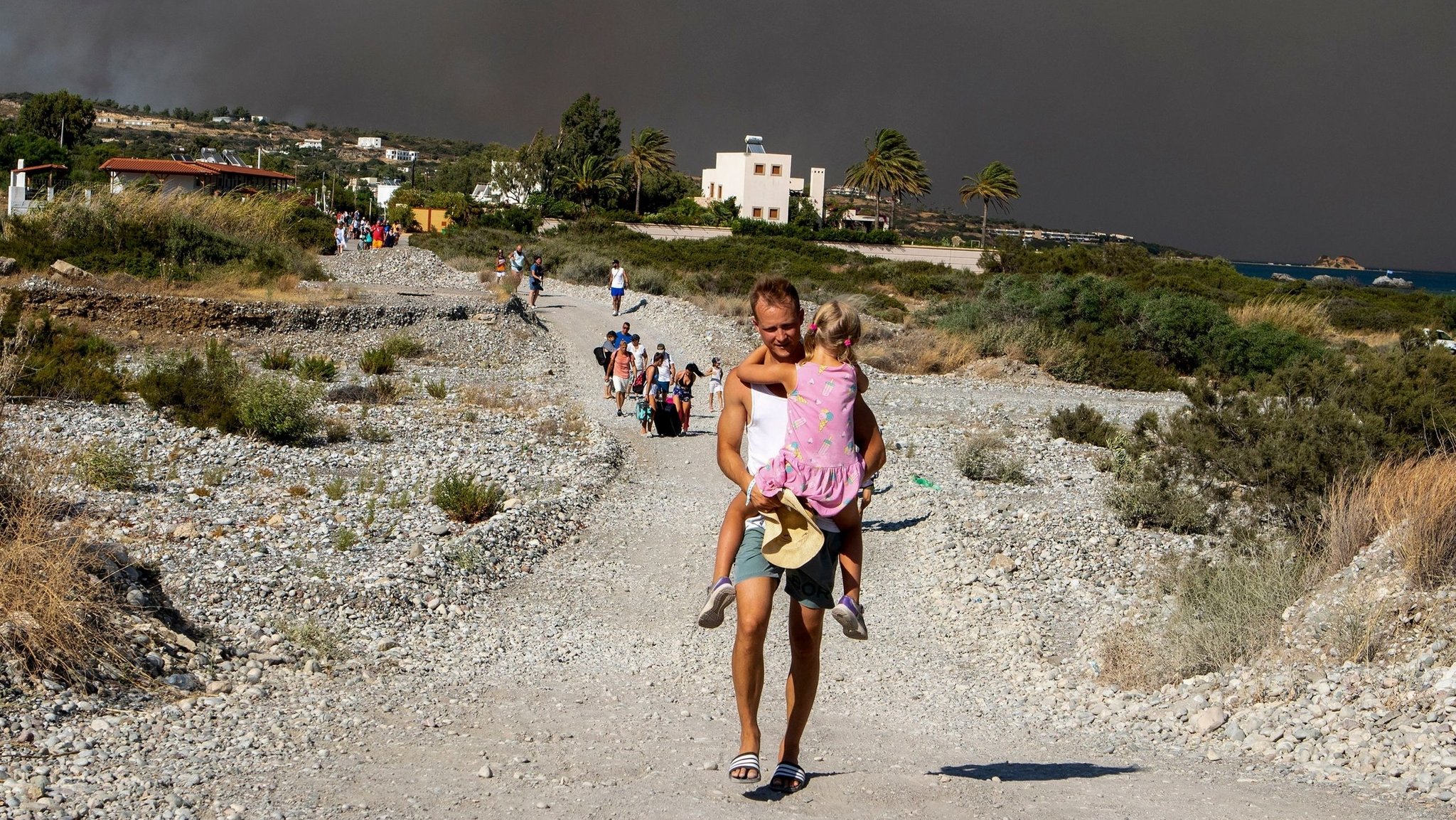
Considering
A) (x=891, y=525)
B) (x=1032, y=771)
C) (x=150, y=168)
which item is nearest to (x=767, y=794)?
(x=1032, y=771)

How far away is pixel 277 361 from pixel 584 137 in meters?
68.2

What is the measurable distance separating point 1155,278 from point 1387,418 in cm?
3591

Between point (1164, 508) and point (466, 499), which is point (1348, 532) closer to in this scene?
point (1164, 508)

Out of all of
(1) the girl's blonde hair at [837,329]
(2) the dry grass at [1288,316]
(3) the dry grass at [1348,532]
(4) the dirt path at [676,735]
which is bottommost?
(4) the dirt path at [676,735]

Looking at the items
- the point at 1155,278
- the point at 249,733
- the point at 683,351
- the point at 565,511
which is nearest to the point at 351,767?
the point at 249,733

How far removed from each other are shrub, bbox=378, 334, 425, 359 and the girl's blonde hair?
2039cm

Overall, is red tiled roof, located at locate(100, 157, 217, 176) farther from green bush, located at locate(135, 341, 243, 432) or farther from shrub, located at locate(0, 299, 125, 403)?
green bush, located at locate(135, 341, 243, 432)

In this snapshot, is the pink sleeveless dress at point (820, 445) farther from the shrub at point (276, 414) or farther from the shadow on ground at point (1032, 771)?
the shrub at point (276, 414)

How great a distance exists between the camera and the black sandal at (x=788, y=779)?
478cm

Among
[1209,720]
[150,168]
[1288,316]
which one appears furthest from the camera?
[150,168]

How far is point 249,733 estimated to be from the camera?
5.70m

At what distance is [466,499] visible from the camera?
37.6 feet

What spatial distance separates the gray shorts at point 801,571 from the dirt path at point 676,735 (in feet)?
2.69

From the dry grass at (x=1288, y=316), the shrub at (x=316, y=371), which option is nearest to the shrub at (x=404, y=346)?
the shrub at (x=316, y=371)
